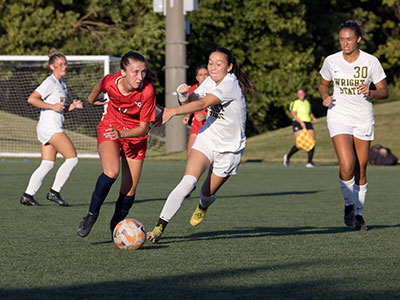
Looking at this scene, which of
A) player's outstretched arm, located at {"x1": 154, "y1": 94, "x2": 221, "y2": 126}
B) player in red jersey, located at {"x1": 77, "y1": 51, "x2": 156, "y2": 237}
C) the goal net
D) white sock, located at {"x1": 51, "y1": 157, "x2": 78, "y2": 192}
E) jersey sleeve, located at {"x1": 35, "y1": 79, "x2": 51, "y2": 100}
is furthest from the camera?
the goal net

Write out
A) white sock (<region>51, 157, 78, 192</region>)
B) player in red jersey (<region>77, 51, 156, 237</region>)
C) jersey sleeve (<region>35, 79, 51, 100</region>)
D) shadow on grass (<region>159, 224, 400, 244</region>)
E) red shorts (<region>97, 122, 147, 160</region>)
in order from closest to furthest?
player in red jersey (<region>77, 51, 156, 237</region>) → red shorts (<region>97, 122, 147, 160</region>) → shadow on grass (<region>159, 224, 400, 244</region>) → jersey sleeve (<region>35, 79, 51, 100</region>) → white sock (<region>51, 157, 78, 192</region>)

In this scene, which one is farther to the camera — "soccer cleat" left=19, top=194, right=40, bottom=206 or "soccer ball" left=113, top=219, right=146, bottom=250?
"soccer cleat" left=19, top=194, right=40, bottom=206

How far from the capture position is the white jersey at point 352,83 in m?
7.85

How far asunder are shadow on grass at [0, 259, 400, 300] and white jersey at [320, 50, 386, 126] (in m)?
2.84

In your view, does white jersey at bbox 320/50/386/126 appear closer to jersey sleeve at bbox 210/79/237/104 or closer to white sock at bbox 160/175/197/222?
jersey sleeve at bbox 210/79/237/104

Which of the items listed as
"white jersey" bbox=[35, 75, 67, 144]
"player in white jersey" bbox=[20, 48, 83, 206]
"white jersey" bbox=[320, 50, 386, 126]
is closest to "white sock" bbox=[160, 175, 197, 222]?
"white jersey" bbox=[320, 50, 386, 126]

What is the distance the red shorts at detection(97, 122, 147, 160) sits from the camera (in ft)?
23.1

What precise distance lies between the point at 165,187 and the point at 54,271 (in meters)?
8.31

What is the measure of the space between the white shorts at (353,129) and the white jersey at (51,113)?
4233mm

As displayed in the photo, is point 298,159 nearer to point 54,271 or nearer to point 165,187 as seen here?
point 165,187

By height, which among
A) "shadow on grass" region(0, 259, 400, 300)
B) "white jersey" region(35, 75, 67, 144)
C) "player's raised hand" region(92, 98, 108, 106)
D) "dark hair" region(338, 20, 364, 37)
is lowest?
"shadow on grass" region(0, 259, 400, 300)

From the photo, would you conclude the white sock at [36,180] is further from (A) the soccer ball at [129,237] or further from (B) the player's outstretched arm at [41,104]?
(A) the soccer ball at [129,237]

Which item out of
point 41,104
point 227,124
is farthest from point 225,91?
point 41,104

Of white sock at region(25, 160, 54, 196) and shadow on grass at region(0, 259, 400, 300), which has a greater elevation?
shadow on grass at region(0, 259, 400, 300)
